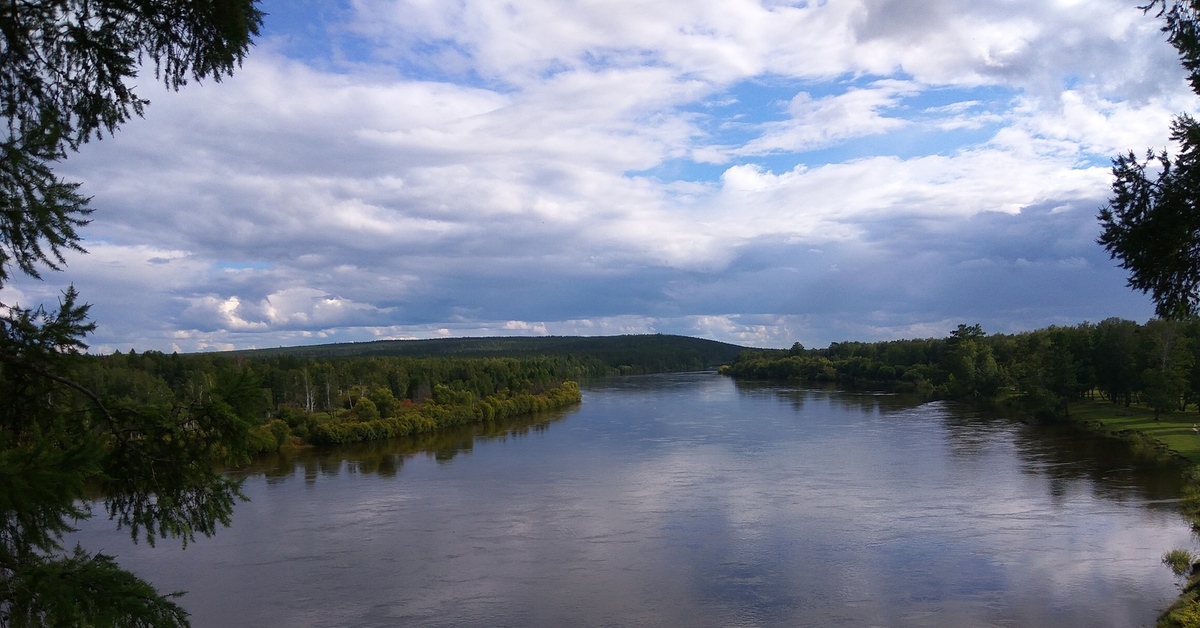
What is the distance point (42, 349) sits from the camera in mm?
3619

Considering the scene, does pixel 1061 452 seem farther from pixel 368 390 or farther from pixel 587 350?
pixel 587 350

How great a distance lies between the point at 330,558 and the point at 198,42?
14.2 meters

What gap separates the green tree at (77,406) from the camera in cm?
294

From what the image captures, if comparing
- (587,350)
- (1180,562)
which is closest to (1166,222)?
(1180,562)

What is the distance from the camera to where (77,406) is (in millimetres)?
3834

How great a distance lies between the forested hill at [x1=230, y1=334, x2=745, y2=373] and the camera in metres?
97.4

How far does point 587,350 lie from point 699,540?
291 ft

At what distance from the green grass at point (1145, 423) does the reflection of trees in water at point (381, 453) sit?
23621 mm

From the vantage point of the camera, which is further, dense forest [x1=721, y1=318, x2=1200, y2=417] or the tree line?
the tree line

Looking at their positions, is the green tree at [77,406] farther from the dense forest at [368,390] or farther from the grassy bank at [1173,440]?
the dense forest at [368,390]

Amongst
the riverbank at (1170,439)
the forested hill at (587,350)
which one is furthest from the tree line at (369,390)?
the forested hill at (587,350)

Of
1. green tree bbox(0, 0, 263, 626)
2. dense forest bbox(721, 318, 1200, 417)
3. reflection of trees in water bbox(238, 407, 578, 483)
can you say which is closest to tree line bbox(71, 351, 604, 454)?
reflection of trees in water bbox(238, 407, 578, 483)

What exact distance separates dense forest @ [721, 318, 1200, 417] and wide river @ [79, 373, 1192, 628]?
677 cm

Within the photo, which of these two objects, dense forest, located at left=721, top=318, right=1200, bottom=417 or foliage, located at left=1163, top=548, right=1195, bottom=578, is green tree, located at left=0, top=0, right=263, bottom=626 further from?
dense forest, located at left=721, top=318, right=1200, bottom=417
